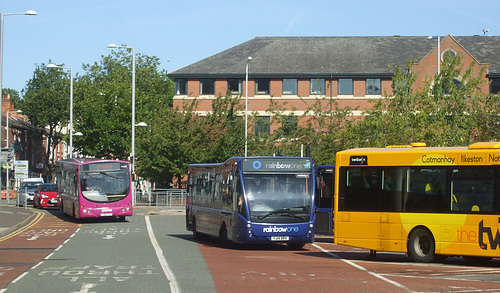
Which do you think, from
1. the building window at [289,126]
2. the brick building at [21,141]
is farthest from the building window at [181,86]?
the brick building at [21,141]

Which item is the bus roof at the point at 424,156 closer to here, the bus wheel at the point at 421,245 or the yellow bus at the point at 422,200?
the yellow bus at the point at 422,200

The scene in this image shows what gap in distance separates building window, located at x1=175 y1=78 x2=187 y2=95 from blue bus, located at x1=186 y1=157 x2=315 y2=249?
4952 cm

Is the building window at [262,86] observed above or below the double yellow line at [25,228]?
above

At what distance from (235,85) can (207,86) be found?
2526mm

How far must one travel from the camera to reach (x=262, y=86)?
72.2 metres

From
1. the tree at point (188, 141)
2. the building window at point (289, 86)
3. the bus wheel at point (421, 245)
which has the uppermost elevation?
the building window at point (289, 86)

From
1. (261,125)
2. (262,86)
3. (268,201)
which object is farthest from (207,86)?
(268,201)

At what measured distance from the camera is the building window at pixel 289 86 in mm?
71875

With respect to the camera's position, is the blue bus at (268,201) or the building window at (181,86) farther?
the building window at (181,86)

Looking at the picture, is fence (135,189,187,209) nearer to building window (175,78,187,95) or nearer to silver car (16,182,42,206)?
silver car (16,182,42,206)

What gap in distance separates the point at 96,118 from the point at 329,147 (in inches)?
1327

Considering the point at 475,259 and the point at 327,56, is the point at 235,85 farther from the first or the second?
the point at 475,259

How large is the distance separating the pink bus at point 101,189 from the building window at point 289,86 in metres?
35.0

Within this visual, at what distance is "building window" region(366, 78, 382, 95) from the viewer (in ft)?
233
